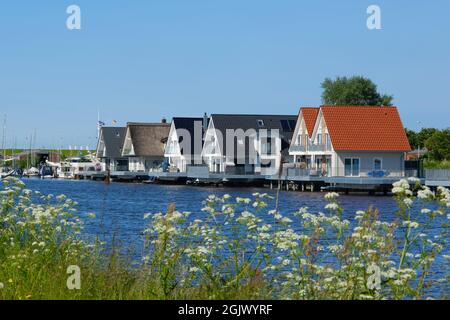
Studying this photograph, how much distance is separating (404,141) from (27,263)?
5956cm

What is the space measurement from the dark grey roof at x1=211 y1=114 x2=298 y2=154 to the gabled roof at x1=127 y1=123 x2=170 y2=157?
22.9 meters

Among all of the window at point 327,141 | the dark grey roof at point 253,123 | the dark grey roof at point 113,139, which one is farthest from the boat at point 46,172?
the window at point 327,141

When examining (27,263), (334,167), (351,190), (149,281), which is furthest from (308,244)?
(334,167)

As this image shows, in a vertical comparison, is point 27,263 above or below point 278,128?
below

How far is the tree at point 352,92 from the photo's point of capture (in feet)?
352

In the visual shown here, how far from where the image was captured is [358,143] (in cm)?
6738

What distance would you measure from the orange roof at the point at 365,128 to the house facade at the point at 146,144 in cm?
4444

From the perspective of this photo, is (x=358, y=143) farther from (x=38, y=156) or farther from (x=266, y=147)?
(x=38, y=156)

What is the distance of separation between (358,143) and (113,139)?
61894 mm

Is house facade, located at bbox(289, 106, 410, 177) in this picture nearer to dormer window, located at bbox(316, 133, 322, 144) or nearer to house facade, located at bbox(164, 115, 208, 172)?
dormer window, located at bbox(316, 133, 322, 144)

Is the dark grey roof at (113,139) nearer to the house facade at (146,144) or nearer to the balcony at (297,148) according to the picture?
the house facade at (146,144)

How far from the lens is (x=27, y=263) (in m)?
11.2
